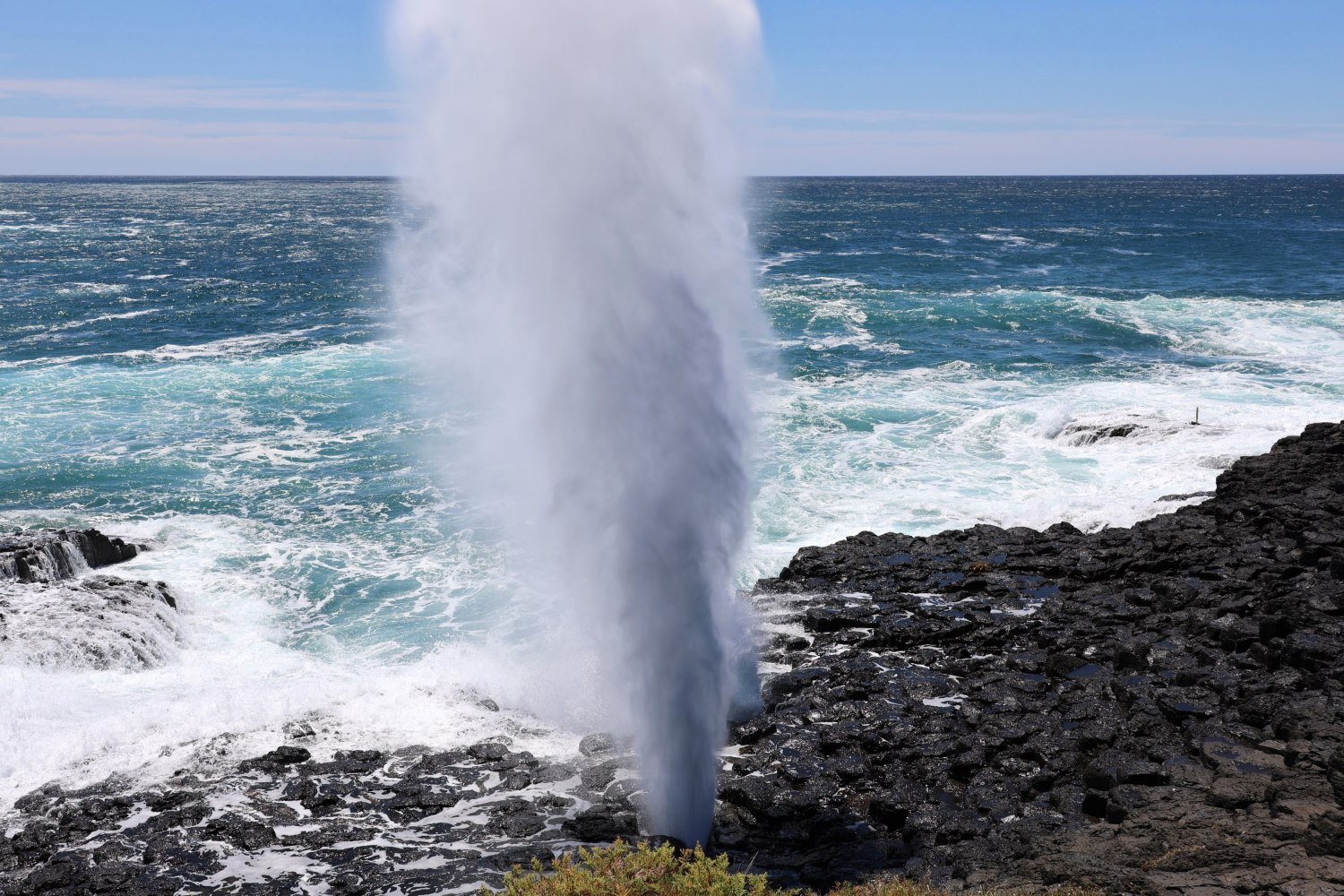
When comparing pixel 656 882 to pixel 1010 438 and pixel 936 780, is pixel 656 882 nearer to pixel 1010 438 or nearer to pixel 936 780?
pixel 936 780

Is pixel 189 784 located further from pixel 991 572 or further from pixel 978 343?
pixel 978 343

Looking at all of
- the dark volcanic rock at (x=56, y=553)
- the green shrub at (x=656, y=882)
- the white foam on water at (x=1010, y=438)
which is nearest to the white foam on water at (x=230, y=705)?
the dark volcanic rock at (x=56, y=553)

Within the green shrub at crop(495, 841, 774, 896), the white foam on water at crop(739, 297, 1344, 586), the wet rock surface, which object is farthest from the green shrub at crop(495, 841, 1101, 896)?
the white foam on water at crop(739, 297, 1344, 586)

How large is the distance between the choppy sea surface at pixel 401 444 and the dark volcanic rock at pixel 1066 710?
3609 mm

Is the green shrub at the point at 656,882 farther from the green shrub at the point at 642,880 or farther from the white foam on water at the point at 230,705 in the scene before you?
the white foam on water at the point at 230,705

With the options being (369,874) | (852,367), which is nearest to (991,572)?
(369,874)

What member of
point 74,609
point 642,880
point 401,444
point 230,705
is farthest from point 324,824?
point 401,444

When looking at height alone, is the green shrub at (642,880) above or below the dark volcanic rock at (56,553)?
above

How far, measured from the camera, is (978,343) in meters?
51.2

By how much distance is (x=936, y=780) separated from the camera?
45.5ft

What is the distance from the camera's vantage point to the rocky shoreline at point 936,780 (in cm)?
1172

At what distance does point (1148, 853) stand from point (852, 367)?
119 ft

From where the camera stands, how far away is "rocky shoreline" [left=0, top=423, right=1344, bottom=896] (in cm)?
1172

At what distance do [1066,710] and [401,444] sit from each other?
25.5 metres
